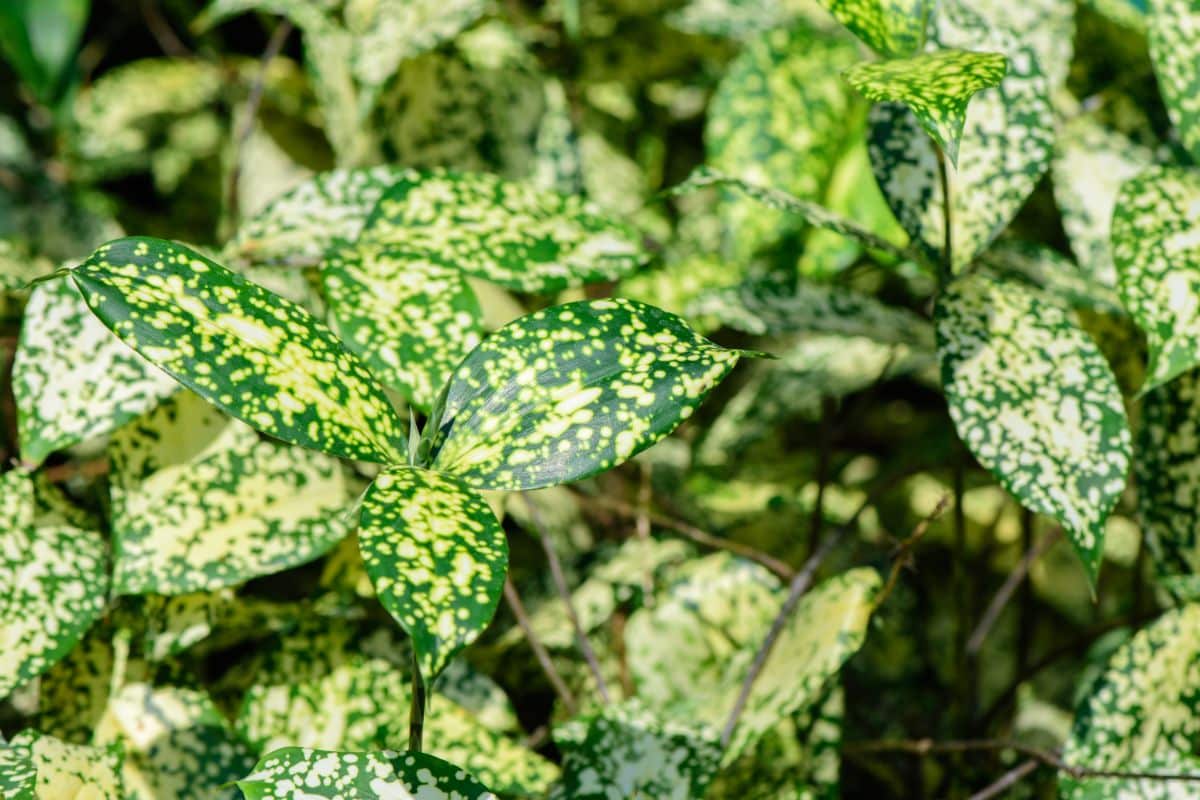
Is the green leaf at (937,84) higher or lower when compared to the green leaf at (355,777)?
higher

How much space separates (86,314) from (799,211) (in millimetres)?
498

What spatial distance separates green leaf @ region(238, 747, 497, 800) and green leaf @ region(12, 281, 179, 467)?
0.28 metres

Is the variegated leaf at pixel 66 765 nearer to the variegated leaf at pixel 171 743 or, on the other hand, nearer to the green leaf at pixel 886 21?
the variegated leaf at pixel 171 743

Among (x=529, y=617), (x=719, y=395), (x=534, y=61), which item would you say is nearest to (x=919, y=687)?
(x=719, y=395)

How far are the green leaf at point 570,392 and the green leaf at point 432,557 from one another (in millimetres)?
26

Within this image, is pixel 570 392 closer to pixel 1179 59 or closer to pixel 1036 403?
pixel 1036 403

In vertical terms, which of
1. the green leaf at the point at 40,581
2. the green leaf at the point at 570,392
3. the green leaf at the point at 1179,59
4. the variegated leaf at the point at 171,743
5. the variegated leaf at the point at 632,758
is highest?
the green leaf at the point at 1179,59

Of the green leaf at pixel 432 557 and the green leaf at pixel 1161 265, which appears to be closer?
the green leaf at pixel 432 557

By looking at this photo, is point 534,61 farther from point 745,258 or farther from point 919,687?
point 919,687

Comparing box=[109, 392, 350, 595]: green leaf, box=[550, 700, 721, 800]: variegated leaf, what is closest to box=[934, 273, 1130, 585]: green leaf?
box=[550, 700, 721, 800]: variegated leaf

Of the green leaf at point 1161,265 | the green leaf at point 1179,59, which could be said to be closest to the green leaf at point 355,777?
the green leaf at point 1161,265

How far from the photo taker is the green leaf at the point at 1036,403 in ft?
2.47

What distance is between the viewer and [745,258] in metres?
1.29

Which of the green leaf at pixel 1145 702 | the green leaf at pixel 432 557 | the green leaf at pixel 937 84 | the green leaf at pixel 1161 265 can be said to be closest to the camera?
the green leaf at pixel 432 557
